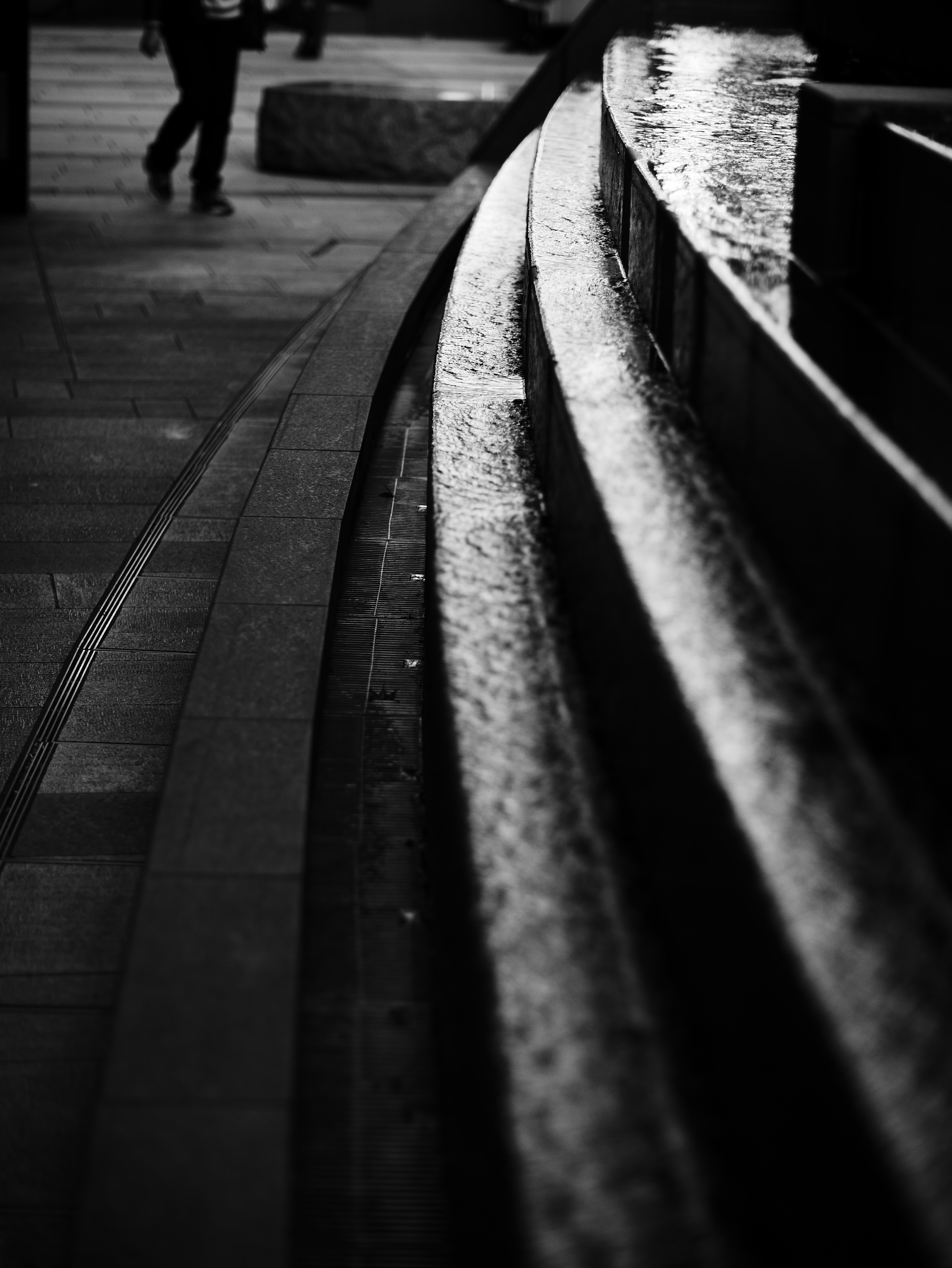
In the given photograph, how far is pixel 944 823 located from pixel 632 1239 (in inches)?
22.6

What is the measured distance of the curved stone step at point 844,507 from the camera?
5.93 feet

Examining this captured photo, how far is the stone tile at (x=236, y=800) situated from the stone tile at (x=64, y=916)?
18 centimetres

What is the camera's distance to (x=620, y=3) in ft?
34.1

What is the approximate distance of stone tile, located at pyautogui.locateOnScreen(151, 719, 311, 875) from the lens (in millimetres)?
2512

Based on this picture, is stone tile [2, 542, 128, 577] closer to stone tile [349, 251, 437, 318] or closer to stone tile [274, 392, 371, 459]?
stone tile [274, 392, 371, 459]

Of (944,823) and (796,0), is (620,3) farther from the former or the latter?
(944,823)

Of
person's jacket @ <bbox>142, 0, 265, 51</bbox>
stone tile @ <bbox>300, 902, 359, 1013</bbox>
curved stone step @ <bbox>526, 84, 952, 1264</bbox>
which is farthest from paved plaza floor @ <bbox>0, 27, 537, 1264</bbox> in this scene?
person's jacket @ <bbox>142, 0, 265, 51</bbox>

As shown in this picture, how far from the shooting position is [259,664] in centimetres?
319

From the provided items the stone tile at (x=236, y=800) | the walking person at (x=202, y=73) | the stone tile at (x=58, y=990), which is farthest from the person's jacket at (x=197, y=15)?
the stone tile at (x=58, y=990)

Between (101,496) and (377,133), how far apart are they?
7735 millimetres

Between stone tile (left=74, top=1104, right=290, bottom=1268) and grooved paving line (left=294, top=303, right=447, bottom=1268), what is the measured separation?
0.15m

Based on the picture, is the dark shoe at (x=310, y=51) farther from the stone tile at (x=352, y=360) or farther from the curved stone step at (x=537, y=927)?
the curved stone step at (x=537, y=927)

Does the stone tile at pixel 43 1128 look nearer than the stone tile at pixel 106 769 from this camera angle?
Yes

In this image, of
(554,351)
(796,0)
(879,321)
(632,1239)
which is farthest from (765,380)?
(796,0)
